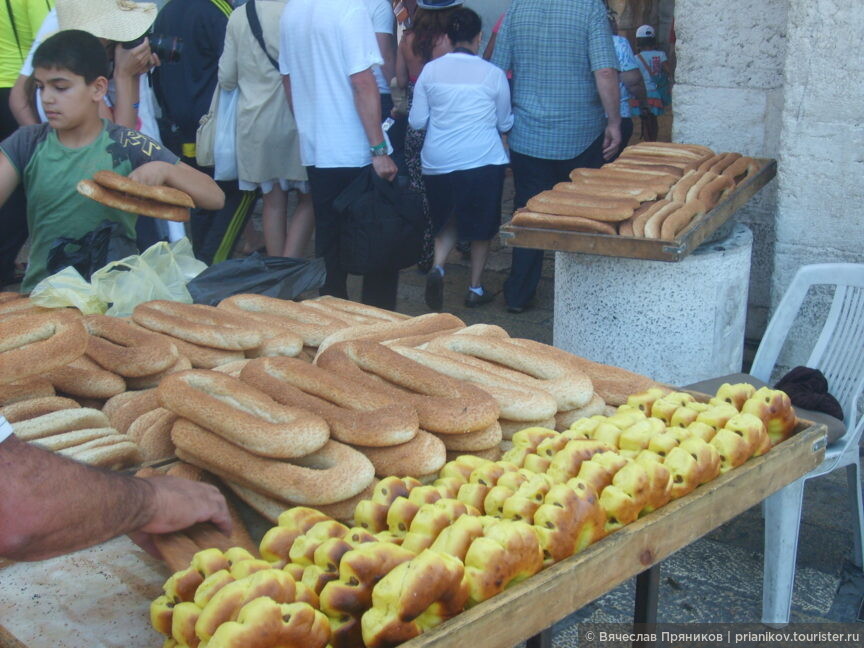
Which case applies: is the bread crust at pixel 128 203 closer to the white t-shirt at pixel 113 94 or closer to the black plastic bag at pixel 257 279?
the black plastic bag at pixel 257 279

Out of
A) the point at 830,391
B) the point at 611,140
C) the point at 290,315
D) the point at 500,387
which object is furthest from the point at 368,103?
the point at 500,387

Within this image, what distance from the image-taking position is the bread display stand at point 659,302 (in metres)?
4.29

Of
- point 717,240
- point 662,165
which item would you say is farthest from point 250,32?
point 717,240

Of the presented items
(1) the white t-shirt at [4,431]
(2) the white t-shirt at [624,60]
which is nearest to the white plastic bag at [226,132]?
(2) the white t-shirt at [624,60]

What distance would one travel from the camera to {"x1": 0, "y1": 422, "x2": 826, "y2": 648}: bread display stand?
172cm

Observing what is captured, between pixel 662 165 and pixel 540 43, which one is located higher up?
pixel 540 43

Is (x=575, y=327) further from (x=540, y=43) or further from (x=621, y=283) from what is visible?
(x=540, y=43)

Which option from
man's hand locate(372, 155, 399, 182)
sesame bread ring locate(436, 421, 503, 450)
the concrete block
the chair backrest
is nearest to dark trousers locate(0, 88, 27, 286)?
man's hand locate(372, 155, 399, 182)

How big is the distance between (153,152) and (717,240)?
262cm

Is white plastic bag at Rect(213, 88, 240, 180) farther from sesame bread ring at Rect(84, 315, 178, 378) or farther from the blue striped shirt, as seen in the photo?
sesame bread ring at Rect(84, 315, 178, 378)

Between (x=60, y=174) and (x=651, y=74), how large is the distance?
6.01 metres

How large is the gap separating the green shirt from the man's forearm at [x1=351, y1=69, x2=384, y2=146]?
1.73 metres

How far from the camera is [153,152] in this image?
396cm

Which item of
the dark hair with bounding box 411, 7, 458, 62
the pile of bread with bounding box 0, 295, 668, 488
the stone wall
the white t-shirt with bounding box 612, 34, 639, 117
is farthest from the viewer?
the white t-shirt with bounding box 612, 34, 639, 117
